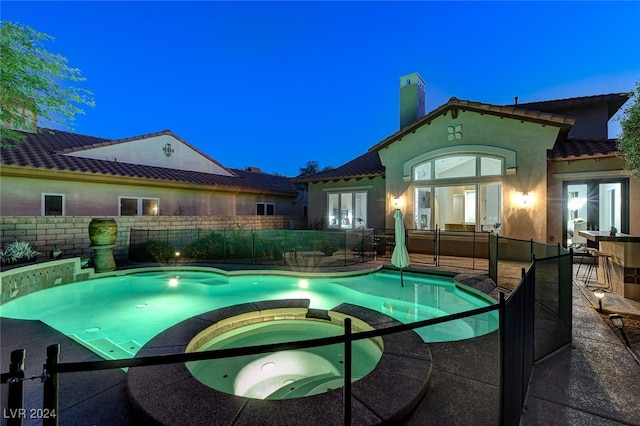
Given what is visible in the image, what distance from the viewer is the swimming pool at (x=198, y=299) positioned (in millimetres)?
6195

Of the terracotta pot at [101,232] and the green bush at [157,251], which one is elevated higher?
the terracotta pot at [101,232]

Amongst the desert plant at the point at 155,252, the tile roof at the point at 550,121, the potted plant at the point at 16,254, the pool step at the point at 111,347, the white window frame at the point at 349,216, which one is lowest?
the pool step at the point at 111,347

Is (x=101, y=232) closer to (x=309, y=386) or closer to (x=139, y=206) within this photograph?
(x=139, y=206)

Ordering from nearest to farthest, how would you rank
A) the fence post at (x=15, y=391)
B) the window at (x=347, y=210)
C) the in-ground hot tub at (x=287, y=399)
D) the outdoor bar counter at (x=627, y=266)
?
the fence post at (x=15, y=391)
the in-ground hot tub at (x=287, y=399)
the outdoor bar counter at (x=627, y=266)
the window at (x=347, y=210)

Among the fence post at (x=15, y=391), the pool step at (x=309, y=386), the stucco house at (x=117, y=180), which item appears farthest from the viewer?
the stucco house at (x=117, y=180)

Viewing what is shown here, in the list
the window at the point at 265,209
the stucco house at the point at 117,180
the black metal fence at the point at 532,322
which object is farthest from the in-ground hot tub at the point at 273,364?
the window at the point at 265,209

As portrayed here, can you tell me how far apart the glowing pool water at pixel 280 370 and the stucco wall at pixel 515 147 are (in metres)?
8.89

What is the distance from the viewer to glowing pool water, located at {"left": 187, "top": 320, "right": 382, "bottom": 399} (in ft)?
13.9

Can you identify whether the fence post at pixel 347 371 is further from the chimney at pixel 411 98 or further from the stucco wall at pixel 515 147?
the chimney at pixel 411 98

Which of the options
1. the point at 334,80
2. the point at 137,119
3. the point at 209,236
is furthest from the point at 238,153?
the point at 209,236

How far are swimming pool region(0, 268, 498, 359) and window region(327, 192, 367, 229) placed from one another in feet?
17.7

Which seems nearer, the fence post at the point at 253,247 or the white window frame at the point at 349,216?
the fence post at the point at 253,247

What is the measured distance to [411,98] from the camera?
1479cm

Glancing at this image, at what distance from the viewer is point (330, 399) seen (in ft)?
10.0
